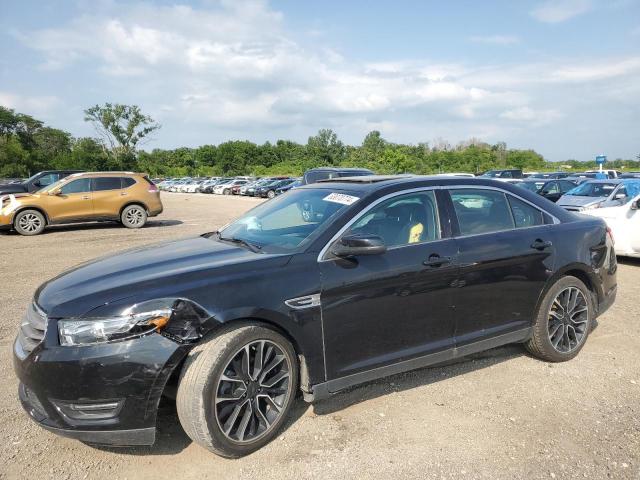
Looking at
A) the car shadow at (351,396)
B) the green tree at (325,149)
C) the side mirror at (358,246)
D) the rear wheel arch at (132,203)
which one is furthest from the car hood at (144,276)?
the green tree at (325,149)

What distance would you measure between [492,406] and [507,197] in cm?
176

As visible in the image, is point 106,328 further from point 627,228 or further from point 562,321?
point 627,228

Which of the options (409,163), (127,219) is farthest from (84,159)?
(127,219)

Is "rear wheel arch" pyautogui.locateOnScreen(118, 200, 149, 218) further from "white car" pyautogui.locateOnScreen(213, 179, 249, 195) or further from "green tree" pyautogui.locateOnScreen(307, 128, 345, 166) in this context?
"green tree" pyautogui.locateOnScreen(307, 128, 345, 166)

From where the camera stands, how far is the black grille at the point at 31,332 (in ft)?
9.08

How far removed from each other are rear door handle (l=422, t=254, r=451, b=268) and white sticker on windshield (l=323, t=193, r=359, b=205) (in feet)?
2.24

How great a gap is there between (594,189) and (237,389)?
12556 millimetres

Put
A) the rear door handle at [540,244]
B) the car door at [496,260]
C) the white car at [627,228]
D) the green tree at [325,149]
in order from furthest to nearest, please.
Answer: the green tree at [325,149] < the white car at [627,228] < the rear door handle at [540,244] < the car door at [496,260]

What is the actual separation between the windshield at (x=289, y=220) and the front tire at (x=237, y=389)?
0.69 m

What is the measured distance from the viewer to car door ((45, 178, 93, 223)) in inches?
527

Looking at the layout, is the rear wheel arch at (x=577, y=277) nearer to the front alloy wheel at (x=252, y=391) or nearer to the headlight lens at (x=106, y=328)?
the front alloy wheel at (x=252, y=391)

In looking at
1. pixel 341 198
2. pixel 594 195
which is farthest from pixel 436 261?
pixel 594 195

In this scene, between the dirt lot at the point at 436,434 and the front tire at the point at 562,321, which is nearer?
the dirt lot at the point at 436,434

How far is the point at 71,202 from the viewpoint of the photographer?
13.6 m
